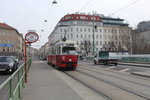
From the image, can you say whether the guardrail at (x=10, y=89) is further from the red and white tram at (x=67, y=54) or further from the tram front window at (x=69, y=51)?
the tram front window at (x=69, y=51)

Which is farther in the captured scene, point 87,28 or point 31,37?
point 87,28

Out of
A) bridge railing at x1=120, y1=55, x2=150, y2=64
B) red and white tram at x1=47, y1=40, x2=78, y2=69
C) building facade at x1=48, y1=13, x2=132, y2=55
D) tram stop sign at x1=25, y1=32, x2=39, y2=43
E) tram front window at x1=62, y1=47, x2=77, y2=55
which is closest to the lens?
tram stop sign at x1=25, y1=32, x2=39, y2=43

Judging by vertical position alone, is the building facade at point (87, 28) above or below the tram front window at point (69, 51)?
above

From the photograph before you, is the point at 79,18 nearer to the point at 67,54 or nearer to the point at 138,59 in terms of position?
the point at 138,59

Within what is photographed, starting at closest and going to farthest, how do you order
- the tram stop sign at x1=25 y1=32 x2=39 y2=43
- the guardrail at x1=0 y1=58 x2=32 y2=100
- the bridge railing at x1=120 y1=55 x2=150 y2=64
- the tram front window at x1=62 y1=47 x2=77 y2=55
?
the guardrail at x1=0 y1=58 x2=32 y2=100 → the tram stop sign at x1=25 y1=32 x2=39 y2=43 → the tram front window at x1=62 y1=47 x2=77 y2=55 → the bridge railing at x1=120 y1=55 x2=150 y2=64

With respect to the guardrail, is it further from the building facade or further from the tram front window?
the building facade

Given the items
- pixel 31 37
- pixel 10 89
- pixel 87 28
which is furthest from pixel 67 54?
pixel 87 28

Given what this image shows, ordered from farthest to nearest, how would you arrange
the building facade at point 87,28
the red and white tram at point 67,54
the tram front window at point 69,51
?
the building facade at point 87,28 < the tram front window at point 69,51 < the red and white tram at point 67,54

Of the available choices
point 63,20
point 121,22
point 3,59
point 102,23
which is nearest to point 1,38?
point 63,20

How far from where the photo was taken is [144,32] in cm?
10744

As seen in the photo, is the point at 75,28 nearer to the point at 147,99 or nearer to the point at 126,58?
the point at 126,58

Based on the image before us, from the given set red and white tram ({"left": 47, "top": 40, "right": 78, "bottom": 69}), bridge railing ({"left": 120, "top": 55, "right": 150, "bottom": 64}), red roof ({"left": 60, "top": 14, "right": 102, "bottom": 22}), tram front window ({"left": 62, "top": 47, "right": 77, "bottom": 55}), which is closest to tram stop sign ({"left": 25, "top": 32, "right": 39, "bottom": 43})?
red and white tram ({"left": 47, "top": 40, "right": 78, "bottom": 69})

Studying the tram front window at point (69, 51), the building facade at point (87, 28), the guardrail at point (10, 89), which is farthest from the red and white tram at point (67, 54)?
the building facade at point (87, 28)

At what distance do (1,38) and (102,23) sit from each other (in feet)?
186
